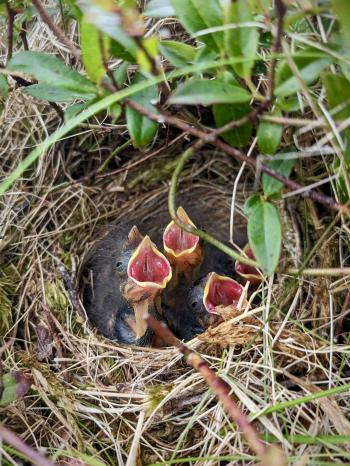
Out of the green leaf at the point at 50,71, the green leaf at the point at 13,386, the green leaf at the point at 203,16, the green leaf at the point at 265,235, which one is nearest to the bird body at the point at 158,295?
the green leaf at the point at 13,386

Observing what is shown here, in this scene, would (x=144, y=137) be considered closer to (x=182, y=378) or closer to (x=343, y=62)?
(x=343, y=62)

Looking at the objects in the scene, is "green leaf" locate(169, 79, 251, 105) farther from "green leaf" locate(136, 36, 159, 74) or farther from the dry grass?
the dry grass

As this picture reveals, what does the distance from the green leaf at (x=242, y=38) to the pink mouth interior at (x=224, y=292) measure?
0.79m

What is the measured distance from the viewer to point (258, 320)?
4.78ft

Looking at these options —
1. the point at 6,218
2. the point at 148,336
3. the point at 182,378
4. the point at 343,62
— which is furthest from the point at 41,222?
the point at 343,62

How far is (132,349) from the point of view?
1.69 meters

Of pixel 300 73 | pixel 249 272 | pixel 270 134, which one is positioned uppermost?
pixel 300 73

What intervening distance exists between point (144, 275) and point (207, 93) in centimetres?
85

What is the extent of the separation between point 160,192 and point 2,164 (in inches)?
19.6

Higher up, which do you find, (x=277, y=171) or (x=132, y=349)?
(x=277, y=171)

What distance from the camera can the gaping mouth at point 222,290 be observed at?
68.2 inches

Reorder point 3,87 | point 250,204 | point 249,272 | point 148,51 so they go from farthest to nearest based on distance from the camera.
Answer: point 249,272 → point 3,87 → point 250,204 → point 148,51

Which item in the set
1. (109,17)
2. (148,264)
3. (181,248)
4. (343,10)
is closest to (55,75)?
(109,17)

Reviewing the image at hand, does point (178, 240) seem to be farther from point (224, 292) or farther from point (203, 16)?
point (203, 16)
